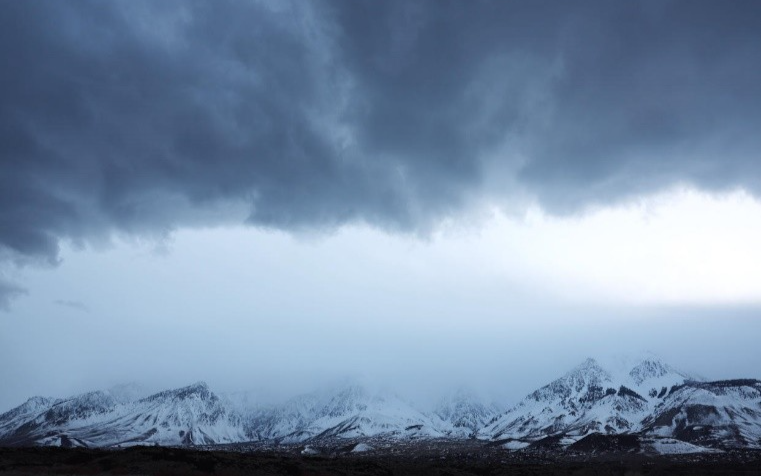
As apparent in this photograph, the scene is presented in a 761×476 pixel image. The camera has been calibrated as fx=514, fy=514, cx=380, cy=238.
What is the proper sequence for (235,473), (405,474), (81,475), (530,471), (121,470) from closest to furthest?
(81,475), (121,470), (235,473), (405,474), (530,471)

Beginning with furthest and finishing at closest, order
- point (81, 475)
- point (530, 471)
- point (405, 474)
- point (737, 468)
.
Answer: point (737, 468) < point (530, 471) < point (405, 474) < point (81, 475)

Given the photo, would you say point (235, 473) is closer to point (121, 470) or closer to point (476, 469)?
point (121, 470)

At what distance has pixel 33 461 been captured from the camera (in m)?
81.7

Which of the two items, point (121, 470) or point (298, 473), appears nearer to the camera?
point (121, 470)

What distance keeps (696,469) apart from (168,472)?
5991 inches

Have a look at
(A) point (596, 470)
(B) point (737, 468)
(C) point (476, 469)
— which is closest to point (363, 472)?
(C) point (476, 469)

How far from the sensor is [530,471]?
462 ft

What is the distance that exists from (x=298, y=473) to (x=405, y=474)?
31297mm

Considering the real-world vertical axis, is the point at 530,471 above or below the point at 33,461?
below

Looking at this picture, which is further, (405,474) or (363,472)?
(405,474)

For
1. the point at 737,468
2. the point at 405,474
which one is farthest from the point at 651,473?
the point at 405,474

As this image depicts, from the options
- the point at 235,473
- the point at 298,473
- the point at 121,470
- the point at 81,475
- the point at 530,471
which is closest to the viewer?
the point at 81,475

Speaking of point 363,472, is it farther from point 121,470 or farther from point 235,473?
point 121,470

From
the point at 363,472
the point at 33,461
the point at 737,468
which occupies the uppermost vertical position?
the point at 33,461
